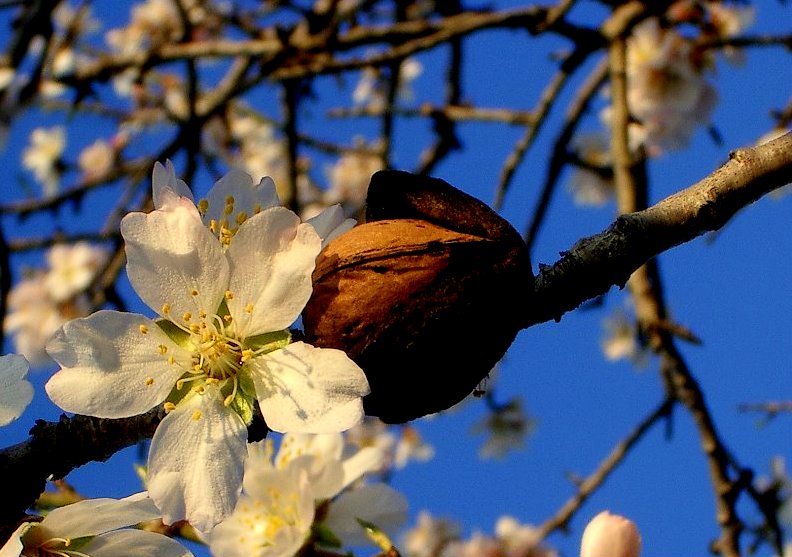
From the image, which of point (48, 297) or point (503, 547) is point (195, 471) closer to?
point (503, 547)

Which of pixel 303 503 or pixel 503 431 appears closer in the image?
pixel 303 503

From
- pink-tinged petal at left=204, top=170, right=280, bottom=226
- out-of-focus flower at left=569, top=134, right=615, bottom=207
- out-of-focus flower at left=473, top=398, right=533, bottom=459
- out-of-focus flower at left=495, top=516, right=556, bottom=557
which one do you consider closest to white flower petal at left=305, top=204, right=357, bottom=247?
pink-tinged petal at left=204, top=170, right=280, bottom=226

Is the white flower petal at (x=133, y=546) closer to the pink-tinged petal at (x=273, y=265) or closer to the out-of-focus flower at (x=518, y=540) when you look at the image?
the pink-tinged petal at (x=273, y=265)

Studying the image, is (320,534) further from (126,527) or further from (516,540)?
(516,540)

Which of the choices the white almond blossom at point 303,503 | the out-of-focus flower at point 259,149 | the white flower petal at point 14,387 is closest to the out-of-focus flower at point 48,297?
the out-of-focus flower at point 259,149

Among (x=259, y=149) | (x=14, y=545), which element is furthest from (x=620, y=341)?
(x=14, y=545)

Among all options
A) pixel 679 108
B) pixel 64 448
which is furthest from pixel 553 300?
pixel 679 108
